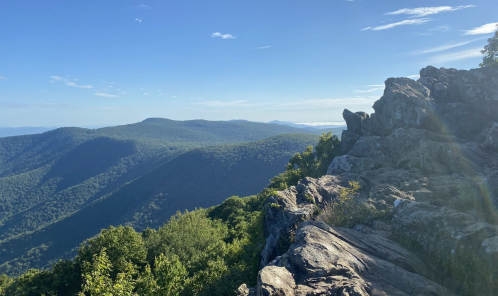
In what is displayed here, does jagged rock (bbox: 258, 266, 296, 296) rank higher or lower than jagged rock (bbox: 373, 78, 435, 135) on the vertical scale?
lower

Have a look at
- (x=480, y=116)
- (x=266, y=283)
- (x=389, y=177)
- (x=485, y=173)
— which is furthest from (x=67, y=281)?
(x=480, y=116)

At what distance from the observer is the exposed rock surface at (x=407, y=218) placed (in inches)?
454

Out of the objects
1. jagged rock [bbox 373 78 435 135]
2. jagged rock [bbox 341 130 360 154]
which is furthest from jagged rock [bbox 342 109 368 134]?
jagged rock [bbox 373 78 435 135]

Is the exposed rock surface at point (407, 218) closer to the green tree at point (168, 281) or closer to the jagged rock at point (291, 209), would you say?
the jagged rock at point (291, 209)

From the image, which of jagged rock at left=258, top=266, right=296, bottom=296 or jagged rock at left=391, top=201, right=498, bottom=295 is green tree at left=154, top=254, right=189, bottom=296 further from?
jagged rock at left=391, top=201, right=498, bottom=295

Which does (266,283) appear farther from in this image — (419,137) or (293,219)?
(419,137)

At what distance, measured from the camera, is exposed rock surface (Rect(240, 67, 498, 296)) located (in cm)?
1152

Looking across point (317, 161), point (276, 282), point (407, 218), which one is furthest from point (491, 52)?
point (276, 282)

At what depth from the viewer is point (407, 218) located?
16031 mm

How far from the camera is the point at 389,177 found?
27.8 meters


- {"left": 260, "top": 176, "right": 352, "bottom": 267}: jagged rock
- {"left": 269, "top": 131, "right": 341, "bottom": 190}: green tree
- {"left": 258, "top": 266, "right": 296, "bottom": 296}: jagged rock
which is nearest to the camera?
{"left": 258, "top": 266, "right": 296, "bottom": 296}: jagged rock

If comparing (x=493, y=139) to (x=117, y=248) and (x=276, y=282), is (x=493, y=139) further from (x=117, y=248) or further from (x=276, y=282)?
(x=117, y=248)

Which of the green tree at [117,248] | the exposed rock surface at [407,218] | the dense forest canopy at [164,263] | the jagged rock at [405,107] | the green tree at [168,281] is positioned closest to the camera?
the exposed rock surface at [407,218]

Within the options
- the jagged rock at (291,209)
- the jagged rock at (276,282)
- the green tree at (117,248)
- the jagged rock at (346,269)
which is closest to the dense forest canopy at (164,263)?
the green tree at (117,248)
